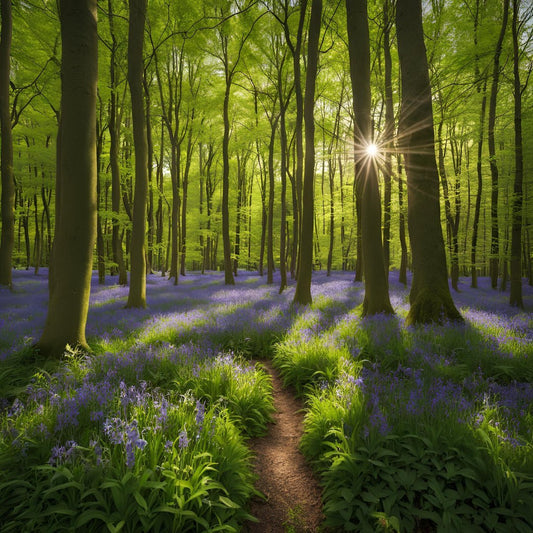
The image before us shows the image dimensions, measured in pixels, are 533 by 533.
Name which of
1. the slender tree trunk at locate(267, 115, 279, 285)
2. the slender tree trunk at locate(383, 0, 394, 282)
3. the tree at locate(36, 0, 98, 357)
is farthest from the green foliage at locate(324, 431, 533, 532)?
the slender tree trunk at locate(267, 115, 279, 285)

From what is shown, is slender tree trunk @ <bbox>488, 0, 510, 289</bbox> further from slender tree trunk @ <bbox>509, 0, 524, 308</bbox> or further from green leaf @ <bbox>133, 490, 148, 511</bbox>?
green leaf @ <bbox>133, 490, 148, 511</bbox>

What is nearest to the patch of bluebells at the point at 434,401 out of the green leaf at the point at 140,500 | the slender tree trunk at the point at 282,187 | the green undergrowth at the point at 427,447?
the green undergrowth at the point at 427,447

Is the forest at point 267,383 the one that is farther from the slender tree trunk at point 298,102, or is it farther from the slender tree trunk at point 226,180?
the slender tree trunk at point 226,180

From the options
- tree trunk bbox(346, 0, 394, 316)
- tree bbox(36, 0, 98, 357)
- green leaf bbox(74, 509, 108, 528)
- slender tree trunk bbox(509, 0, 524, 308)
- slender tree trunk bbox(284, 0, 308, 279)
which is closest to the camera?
green leaf bbox(74, 509, 108, 528)

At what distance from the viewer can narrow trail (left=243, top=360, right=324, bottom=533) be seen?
2.27m

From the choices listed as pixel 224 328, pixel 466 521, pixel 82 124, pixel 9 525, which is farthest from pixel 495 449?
pixel 82 124

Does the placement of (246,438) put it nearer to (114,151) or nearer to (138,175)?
(138,175)

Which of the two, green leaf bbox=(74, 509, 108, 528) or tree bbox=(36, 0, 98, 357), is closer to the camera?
green leaf bbox=(74, 509, 108, 528)

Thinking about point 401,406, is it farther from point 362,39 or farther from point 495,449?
point 362,39

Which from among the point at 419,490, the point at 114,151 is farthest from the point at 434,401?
the point at 114,151

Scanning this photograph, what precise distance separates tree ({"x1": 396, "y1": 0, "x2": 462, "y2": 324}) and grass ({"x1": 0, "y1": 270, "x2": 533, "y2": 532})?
1291mm

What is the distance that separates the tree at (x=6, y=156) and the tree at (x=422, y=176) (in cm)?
1438

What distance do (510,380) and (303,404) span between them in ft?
9.82

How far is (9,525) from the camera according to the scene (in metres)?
1.68
